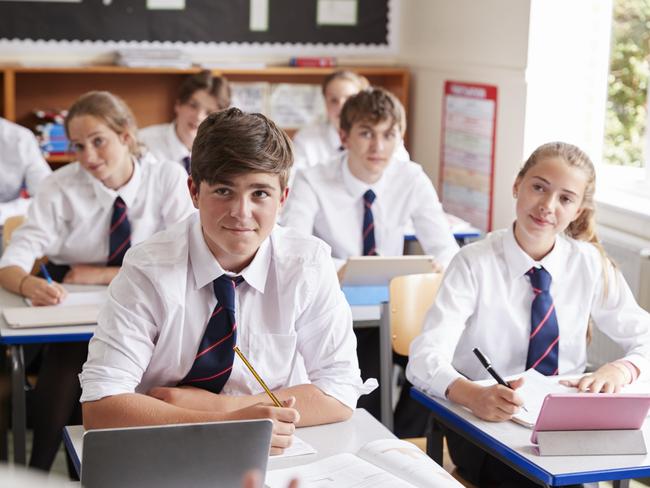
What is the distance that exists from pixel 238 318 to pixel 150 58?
3.50 m

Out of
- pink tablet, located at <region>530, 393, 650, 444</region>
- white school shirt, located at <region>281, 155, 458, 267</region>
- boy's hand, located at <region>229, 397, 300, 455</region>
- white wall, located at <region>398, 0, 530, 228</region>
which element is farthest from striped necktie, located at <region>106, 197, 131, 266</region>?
white wall, located at <region>398, 0, 530, 228</region>

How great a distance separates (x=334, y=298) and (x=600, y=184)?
2537mm

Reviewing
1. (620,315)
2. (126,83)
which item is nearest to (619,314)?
(620,315)

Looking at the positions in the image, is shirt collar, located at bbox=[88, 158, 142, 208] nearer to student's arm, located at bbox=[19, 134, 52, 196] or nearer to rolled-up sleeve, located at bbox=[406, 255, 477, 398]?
rolled-up sleeve, located at bbox=[406, 255, 477, 398]

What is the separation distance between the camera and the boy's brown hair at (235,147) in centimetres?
179

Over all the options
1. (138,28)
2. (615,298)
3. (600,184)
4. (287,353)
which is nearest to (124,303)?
(287,353)

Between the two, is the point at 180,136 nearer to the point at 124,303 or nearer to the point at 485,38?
the point at 485,38

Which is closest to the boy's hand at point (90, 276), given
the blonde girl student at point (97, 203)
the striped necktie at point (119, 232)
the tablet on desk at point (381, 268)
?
the blonde girl student at point (97, 203)

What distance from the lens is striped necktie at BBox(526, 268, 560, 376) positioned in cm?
244

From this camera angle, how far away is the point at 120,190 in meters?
3.21

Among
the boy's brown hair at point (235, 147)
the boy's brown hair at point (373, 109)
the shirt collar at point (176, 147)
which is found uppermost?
the boy's brown hair at point (373, 109)

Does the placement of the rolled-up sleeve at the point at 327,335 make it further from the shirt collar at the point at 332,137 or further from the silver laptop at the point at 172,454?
the shirt collar at the point at 332,137

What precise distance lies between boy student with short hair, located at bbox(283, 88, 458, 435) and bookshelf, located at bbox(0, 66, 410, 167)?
1753 millimetres

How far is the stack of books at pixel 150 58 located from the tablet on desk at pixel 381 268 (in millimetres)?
2564
